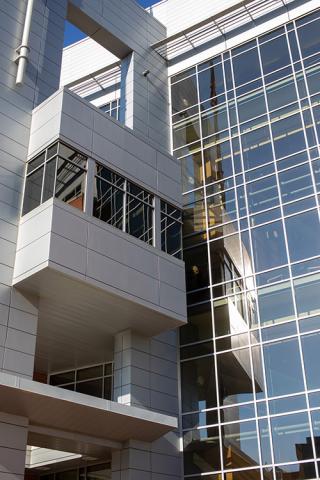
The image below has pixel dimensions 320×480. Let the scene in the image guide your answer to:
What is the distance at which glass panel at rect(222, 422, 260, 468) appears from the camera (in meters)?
19.9

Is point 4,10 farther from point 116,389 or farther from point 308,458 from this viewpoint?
point 308,458

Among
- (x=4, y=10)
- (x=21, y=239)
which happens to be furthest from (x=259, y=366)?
(x=4, y=10)

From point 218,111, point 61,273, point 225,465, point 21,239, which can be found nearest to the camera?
point 61,273

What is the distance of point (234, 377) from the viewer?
2169cm

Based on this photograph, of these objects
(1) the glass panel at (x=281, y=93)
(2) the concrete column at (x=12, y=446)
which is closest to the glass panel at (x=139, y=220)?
(2) the concrete column at (x=12, y=446)

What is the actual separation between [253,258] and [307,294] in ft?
9.01

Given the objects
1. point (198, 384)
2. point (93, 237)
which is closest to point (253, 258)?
point (198, 384)

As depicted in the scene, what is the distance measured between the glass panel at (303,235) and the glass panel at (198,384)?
17.4ft

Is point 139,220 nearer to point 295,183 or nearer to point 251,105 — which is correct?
point 295,183

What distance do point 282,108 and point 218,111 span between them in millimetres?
3357

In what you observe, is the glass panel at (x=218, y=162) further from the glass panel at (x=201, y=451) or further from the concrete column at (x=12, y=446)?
the concrete column at (x=12, y=446)

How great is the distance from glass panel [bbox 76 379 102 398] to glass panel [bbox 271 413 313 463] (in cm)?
→ 752

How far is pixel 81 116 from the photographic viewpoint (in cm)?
2109

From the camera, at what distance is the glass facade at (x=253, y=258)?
20.0 metres
